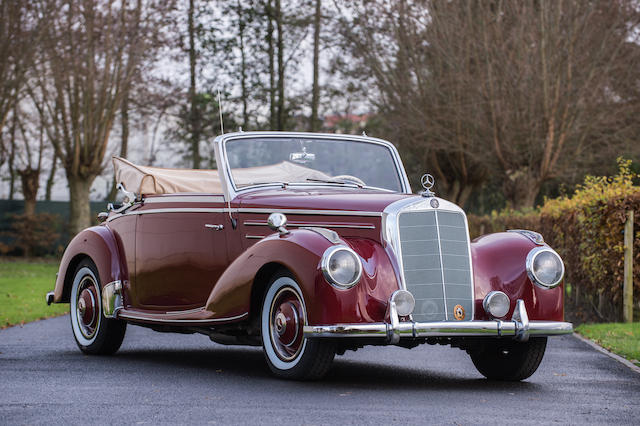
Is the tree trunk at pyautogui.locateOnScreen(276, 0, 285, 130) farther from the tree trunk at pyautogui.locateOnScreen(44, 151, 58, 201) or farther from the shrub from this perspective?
the tree trunk at pyautogui.locateOnScreen(44, 151, 58, 201)

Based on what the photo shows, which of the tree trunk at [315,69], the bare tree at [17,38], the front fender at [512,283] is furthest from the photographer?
the tree trunk at [315,69]

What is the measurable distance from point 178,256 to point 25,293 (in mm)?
10084

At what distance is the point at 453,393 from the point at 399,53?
2043 centimetres

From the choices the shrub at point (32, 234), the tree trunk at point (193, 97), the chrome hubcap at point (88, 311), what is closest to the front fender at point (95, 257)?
the chrome hubcap at point (88, 311)

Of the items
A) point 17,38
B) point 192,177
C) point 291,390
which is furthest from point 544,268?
point 17,38

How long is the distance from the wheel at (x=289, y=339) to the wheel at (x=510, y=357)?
138cm

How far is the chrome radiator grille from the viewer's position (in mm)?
6824

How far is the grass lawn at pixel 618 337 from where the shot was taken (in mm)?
9516

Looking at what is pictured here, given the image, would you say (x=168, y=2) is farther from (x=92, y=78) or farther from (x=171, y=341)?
(x=171, y=341)

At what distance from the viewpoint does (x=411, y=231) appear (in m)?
6.93

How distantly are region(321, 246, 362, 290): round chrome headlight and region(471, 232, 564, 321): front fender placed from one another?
1050 mm

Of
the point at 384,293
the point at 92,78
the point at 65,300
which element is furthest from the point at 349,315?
the point at 92,78

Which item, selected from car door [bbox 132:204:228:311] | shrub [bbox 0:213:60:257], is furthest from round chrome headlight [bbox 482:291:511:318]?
shrub [bbox 0:213:60:257]

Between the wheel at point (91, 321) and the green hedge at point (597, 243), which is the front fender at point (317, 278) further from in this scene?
the green hedge at point (597, 243)
